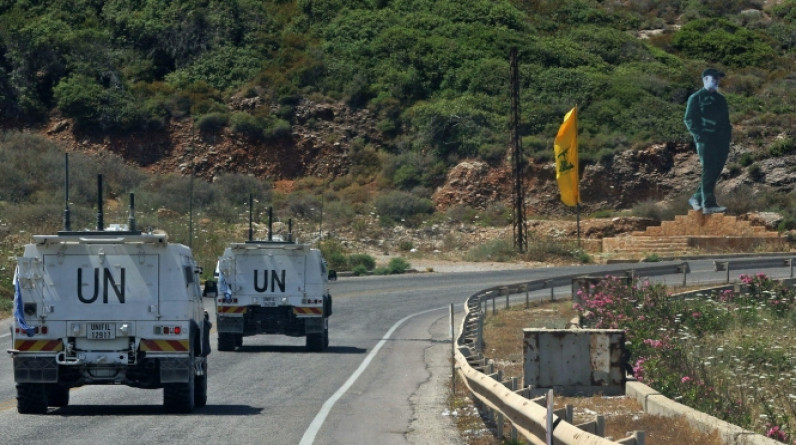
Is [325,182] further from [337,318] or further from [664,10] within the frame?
[664,10]

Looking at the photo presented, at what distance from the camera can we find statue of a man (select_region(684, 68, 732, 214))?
5722 centimetres

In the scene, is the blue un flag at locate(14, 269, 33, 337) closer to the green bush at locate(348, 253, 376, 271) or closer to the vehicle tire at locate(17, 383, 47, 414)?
the vehicle tire at locate(17, 383, 47, 414)

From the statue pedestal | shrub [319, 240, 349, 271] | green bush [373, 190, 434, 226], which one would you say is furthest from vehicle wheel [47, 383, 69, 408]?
green bush [373, 190, 434, 226]

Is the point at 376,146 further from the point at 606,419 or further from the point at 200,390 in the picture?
the point at 606,419

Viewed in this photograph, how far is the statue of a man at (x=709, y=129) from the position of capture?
57219 millimetres

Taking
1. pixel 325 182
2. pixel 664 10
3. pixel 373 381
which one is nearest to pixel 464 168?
pixel 325 182

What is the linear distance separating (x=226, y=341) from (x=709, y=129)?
3757 centimetres

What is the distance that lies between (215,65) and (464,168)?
911 inches

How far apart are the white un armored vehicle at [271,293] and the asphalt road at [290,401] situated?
1.81ft

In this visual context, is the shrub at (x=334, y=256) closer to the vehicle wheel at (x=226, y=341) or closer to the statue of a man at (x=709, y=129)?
the statue of a man at (x=709, y=129)

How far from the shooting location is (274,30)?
299ft

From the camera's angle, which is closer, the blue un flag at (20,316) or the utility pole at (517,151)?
the blue un flag at (20,316)

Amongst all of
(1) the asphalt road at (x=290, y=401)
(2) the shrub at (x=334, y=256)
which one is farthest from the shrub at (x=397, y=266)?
(1) the asphalt road at (x=290, y=401)

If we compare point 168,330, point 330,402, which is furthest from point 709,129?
point 168,330
